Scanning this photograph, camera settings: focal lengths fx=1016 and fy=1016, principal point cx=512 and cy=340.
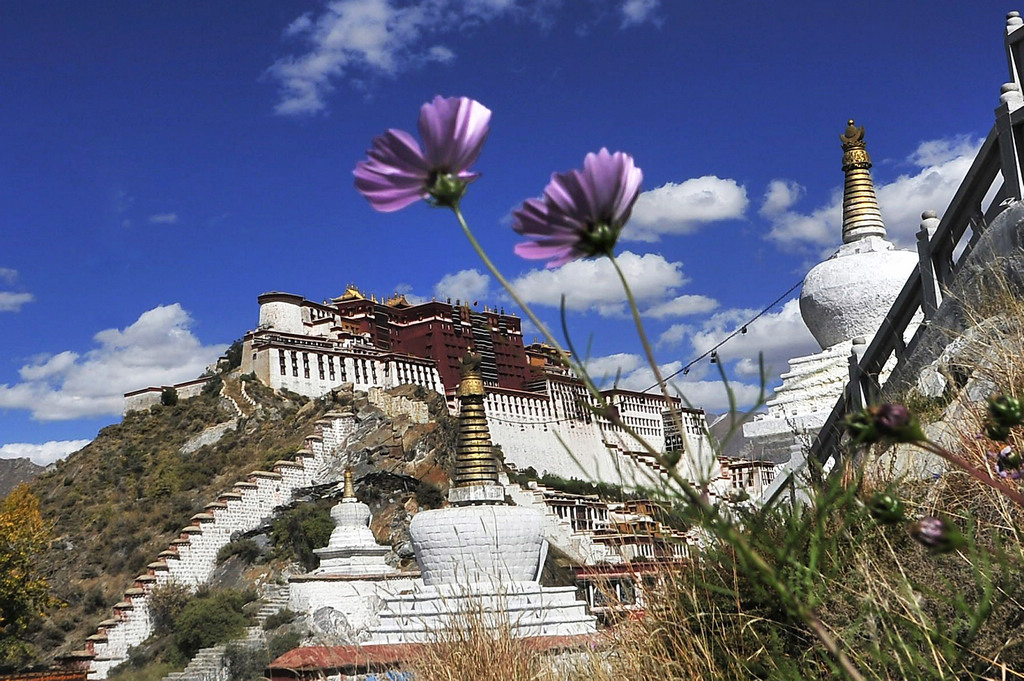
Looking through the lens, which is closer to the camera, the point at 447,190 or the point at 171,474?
the point at 447,190

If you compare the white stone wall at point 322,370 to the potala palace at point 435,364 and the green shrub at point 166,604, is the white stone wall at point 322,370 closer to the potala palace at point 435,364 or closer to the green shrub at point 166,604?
the potala palace at point 435,364

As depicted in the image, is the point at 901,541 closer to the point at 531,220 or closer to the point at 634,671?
the point at 634,671

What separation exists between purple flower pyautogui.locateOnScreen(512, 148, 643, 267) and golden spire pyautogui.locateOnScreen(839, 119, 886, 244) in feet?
59.4

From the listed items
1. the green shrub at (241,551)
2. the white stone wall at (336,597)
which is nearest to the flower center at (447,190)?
the white stone wall at (336,597)

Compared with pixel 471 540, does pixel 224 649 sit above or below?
below

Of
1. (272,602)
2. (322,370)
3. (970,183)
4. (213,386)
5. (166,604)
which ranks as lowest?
(272,602)

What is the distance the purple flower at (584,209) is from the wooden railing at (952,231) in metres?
6.13

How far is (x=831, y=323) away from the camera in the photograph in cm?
1633

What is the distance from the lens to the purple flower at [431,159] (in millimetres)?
1269

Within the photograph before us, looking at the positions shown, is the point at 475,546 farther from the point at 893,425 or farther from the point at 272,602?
the point at 272,602

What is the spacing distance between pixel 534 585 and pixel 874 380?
4.38 metres

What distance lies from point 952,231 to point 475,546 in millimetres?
6484

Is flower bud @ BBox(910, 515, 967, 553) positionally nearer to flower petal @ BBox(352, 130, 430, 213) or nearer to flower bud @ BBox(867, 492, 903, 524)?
flower bud @ BBox(867, 492, 903, 524)

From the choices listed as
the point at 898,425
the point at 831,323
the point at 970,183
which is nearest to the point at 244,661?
the point at 831,323
